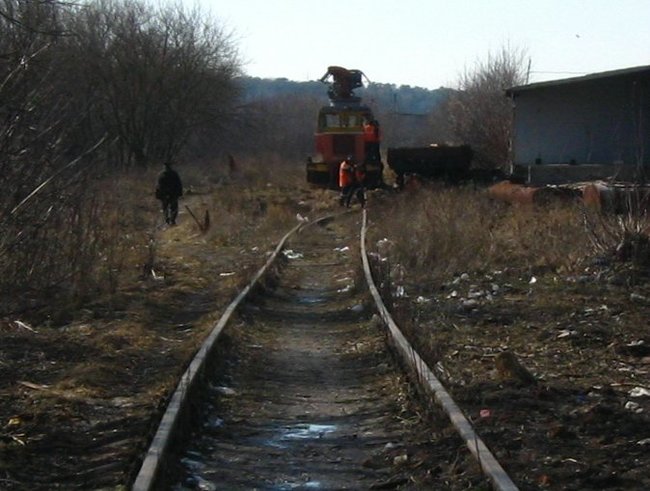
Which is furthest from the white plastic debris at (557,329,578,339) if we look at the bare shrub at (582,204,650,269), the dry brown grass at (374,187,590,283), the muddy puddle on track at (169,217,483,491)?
the dry brown grass at (374,187,590,283)

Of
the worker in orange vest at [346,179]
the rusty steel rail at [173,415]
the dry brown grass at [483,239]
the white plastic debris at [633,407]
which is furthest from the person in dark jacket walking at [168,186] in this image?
the white plastic debris at [633,407]

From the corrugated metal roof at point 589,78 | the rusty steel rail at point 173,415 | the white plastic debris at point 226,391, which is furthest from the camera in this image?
the corrugated metal roof at point 589,78

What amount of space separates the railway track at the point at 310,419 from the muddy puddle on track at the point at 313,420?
12 mm

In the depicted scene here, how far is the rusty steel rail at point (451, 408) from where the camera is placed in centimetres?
571

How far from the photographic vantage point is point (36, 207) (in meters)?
10.9

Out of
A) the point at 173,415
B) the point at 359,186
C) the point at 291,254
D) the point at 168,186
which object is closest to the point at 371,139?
the point at 359,186

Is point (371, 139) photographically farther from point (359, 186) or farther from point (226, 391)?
point (226, 391)

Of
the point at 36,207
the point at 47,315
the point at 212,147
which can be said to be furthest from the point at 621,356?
the point at 212,147

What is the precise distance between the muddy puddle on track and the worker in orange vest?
862 inches

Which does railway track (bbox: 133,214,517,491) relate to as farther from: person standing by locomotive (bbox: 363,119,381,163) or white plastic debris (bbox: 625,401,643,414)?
person standing by locomotive (bbox: 363,119,381,163)

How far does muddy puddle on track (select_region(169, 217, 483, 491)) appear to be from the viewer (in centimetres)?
653

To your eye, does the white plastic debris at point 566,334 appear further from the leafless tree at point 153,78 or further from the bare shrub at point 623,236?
the leafless tree at point 153,78

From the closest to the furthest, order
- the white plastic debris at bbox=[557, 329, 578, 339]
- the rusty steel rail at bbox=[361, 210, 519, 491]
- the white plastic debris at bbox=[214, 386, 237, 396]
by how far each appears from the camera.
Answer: the rusty steel rail at bbox=[361, 210, 519, 491] < the white plastic debris at bbox=[214, 386, 237, 396] < the white plastic debris at bbox=[557, 329, 578, 339]

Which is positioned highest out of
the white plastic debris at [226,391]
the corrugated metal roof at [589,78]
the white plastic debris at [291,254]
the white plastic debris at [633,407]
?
the corrugated metal roof at [589,78]
